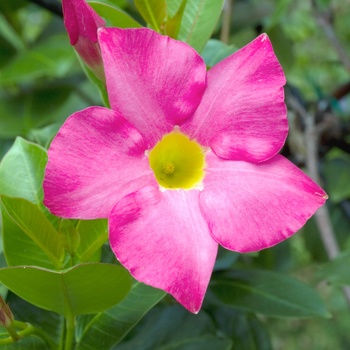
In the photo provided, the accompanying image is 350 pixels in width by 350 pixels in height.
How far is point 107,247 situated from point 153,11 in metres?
0.26

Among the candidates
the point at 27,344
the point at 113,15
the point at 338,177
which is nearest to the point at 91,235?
the point at 27,344

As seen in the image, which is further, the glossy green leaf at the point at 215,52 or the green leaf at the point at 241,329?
the green leaf at the point at 241,329

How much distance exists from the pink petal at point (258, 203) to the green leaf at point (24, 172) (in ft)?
0.59

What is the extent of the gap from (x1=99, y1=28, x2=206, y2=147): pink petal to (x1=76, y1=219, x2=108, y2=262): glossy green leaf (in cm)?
10

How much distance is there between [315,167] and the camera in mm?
1034

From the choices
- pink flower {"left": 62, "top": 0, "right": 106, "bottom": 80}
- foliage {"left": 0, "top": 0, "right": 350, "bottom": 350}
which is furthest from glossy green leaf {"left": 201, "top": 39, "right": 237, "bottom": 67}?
pink flower {"left": 62, "top": 0, "right": 106, "bottom": 80}

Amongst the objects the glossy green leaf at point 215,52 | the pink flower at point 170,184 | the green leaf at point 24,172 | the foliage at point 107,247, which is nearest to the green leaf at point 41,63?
the foliage at point 107,247

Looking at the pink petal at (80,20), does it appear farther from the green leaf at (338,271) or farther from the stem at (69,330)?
the green leaf at (338,271)

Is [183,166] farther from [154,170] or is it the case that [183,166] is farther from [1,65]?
[1,65]

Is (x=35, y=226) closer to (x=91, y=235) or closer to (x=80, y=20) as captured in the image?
(x=91, y=235)

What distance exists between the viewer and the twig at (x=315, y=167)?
94 centimetres

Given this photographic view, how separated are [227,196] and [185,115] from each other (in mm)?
84

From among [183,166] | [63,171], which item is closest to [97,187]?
[63,171]

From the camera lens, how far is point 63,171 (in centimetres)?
48
